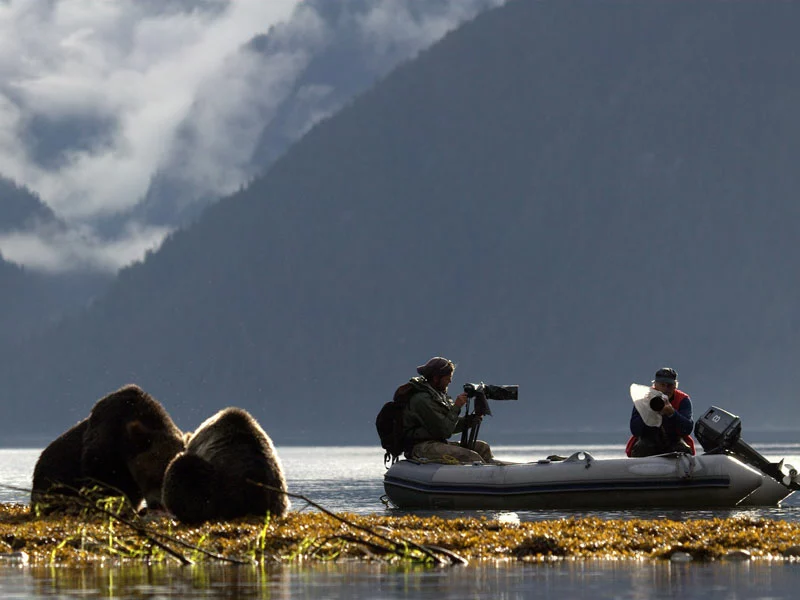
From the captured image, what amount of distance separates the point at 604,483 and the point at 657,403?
4.97ft

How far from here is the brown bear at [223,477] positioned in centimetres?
1764

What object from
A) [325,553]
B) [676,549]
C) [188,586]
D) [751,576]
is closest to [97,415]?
[325,553]

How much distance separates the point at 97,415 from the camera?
1891 cm

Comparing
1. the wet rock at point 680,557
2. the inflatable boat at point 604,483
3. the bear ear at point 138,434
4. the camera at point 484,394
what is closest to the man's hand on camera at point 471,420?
the camera at point 484,394

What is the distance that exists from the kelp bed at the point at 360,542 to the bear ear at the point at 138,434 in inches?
35.6

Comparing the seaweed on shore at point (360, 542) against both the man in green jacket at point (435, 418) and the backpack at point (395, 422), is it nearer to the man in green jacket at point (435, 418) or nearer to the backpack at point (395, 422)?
the man in green jacket at point (435, 418)

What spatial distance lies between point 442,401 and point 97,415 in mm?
8335

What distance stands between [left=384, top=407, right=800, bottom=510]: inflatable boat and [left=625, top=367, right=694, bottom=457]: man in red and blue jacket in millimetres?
421

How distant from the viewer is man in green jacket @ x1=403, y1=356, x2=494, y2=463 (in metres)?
25.9

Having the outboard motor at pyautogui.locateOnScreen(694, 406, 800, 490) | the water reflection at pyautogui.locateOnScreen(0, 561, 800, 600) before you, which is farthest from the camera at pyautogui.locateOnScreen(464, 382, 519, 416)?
the water reflection at pyautogui.locateOnScreen(0, 561, 800, 600)

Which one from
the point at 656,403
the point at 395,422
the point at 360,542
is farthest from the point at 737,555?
the point at 395,422

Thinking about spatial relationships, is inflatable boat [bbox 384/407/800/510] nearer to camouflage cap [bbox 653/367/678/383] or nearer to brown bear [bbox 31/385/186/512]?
camouflage cap [bbox 653/367/678/383]

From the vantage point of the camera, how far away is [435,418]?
2628 centimetres

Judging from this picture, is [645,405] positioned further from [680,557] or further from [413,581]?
[413,581]
